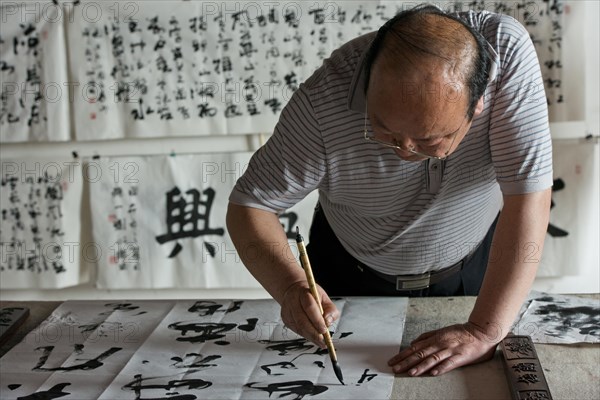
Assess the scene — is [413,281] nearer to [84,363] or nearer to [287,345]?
[287,345]

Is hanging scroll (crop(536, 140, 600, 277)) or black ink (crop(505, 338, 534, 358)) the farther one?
hanging scroll (crop(536, 140, 600, 277))

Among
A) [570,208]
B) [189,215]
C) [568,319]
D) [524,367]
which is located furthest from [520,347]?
[189,215]

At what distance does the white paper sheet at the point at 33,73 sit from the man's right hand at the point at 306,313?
1.61 meters

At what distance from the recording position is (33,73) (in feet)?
8.87

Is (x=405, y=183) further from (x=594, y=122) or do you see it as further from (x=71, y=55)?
(x=71, y=55)

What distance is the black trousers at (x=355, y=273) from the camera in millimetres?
1633

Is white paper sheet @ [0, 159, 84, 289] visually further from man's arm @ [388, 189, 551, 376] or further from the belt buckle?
man's arm @ [388, 189, 551, 376]

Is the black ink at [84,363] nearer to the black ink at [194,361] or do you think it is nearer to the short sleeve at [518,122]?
the black ink at [194,361]

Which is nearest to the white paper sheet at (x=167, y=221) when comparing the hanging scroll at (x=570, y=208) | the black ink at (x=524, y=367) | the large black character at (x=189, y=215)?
the large black character at (x=189, y=215)

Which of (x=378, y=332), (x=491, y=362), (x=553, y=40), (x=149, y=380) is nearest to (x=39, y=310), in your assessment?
(x=149, y=380)

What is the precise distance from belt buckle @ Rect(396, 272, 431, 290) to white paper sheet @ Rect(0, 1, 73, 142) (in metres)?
1.55

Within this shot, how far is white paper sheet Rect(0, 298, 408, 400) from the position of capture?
1239 millimetres

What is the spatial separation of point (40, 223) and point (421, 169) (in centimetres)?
181

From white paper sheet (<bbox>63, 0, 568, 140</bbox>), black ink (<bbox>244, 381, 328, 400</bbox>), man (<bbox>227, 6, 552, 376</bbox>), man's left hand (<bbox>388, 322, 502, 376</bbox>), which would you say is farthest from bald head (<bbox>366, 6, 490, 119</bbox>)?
white paper sheet (<bbox>63, 0, 568, 140</bbox>)
